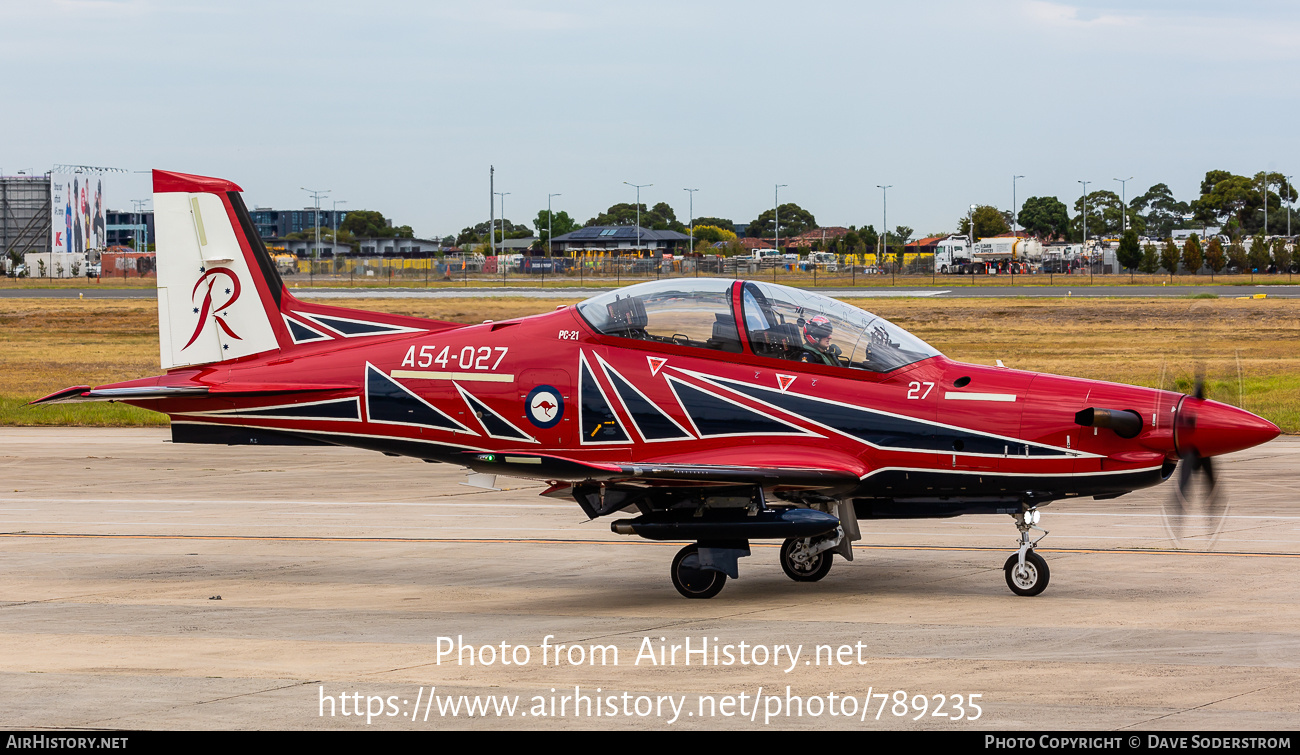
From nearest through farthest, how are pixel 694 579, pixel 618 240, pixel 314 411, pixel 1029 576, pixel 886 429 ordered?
pixel 886 429
pixel 1029 576
pixel 694 579
pixel 314 411
pixel 618 240

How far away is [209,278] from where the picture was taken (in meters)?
13.8

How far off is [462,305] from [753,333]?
1939 inches

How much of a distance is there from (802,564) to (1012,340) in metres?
33.6

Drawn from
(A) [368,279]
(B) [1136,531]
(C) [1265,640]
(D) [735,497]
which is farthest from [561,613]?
(A) [368,279]

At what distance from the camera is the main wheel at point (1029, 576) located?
11.4m

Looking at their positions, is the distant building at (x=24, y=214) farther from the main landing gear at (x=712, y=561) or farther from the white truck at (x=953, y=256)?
the main landing gear at (x=712, y=561)

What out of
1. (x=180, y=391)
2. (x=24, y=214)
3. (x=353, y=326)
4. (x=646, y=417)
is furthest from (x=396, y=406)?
(x=24, y=214)

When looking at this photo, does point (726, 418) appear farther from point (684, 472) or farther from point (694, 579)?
point (694, 579)

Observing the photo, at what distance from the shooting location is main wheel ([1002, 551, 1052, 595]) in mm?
11383

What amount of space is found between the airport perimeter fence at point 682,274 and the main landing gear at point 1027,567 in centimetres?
6901

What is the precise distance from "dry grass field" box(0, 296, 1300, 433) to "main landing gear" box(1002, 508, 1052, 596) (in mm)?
15123

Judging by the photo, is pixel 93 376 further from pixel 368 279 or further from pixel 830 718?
pixel 368 279

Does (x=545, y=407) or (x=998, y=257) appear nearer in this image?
(x=545, y=407)

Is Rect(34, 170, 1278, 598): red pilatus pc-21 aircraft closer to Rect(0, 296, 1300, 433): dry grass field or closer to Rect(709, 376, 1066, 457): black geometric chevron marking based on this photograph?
Rect(709, 376, 1066, 457): black geometric chevron marking
